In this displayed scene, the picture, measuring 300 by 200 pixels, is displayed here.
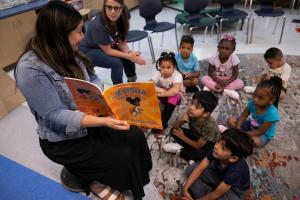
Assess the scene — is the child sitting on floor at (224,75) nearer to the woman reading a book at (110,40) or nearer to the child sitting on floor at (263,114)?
the child sitting on floor at (263,114)

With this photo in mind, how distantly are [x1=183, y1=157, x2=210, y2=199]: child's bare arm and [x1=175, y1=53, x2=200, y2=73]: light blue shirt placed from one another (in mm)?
Result: 1153

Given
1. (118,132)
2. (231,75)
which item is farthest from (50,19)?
(231,75)

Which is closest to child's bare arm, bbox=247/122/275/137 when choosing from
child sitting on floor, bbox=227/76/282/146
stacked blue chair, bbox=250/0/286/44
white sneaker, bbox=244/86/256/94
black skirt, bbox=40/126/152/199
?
child sitting on floor, bbox=227/76/282/146

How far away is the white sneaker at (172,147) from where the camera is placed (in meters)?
1.69

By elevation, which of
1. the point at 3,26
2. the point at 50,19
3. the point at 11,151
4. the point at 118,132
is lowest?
the point at 11,151

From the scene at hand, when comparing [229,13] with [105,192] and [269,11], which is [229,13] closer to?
[269,11]

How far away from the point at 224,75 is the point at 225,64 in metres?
0.12

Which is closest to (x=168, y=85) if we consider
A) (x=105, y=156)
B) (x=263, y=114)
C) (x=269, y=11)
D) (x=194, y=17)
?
(x=263, y=114)

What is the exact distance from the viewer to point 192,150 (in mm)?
1622

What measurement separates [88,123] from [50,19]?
0.46 m

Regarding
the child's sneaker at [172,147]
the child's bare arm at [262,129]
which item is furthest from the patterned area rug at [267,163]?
the child's bare arm at [262,129]

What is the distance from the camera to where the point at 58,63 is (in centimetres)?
108

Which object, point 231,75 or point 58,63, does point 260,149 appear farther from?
point 58,63

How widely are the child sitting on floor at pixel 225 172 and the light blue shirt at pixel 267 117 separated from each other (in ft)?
1.56
